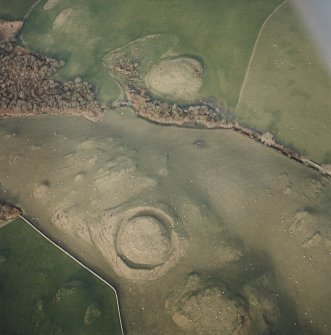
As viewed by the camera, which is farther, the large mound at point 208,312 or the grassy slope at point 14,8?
the grassy slope at point 14,8

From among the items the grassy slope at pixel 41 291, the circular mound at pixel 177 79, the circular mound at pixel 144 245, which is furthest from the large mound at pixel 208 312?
the circular mound at pixel 177 79

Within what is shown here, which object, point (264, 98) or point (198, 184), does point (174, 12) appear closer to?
Result: point (264, 98)

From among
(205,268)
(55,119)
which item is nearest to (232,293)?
(205,268)

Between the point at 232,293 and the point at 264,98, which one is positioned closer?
the point at 232,293

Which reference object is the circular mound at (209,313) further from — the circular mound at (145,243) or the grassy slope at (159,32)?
the grassy slope at (159,32)

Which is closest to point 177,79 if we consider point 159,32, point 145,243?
point 159,32

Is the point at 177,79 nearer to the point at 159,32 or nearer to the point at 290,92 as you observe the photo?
the point at 159,32
